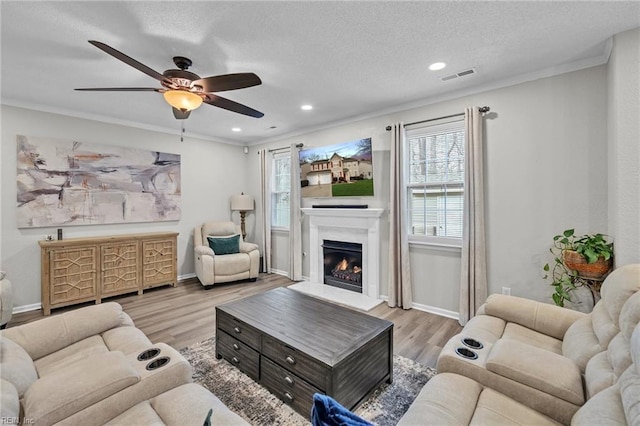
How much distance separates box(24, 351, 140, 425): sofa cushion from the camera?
1.08 metres

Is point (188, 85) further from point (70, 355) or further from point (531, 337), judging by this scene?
point (531, 337)

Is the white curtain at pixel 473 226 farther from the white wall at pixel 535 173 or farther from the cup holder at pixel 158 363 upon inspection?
the cup holder at pixel 158 363

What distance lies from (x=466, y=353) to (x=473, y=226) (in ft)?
6.19

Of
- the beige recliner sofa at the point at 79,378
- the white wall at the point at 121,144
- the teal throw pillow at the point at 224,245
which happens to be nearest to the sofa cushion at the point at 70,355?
the beige recliner sofa at the point at 79,378

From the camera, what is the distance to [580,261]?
2.25m

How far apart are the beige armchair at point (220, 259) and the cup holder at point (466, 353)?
3.77 meters

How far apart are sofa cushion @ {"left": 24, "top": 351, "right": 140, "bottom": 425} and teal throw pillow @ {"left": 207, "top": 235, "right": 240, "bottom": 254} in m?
3.56

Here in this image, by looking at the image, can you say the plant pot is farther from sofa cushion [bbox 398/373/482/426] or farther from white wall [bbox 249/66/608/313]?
sofa cushion [bbox 398/373/482/426]

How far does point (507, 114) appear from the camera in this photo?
9.76 ft

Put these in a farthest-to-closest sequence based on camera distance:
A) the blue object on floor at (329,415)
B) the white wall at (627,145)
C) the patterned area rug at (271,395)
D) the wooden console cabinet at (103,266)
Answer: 1. the wooden console cabinet at (103,266)
2. the white wall at (627,145)
3. the patterned area rug at (271,395)
4. the blue object on floor at (329,415)

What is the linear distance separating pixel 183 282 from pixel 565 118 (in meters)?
5.61

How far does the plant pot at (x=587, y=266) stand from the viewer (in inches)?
86.8

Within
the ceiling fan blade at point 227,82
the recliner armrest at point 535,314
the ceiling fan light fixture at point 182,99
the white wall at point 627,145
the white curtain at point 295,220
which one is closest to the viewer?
the recliner armrest at point 535,314

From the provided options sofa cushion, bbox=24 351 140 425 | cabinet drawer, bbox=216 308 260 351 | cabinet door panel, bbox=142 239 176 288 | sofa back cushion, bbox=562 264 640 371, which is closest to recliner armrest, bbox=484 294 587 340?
sofa back cushion, bbox=562 264 640 371
